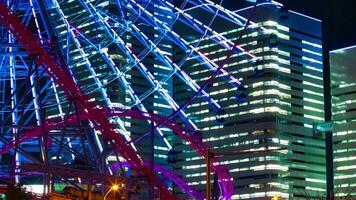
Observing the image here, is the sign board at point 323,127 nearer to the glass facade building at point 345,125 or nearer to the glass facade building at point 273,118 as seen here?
the glass facade building at point 273,118

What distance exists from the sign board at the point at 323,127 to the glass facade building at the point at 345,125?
7.26 feet

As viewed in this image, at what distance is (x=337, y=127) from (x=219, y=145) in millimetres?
19671

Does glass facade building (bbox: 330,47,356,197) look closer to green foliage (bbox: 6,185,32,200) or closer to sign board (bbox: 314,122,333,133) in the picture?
sign board (bbox: 314,122,333,133)

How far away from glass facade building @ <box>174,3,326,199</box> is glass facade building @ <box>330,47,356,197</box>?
2724 millimetres

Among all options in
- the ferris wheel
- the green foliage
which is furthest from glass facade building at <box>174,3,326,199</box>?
the green foliage

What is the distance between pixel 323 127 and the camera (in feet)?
411

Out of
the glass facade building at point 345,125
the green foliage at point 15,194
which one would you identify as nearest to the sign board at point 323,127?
the glass facade building at point 345,125

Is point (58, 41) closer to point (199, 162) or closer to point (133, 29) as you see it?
point (133, 29)

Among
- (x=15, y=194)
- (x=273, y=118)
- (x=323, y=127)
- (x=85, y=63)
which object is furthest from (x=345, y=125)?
(x=15, y=194)

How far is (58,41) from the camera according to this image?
43312 millimetres

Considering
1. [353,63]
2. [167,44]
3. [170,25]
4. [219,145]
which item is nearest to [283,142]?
[219,145]

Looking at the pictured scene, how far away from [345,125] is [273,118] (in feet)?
44.2

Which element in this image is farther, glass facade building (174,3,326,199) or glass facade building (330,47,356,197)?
glass facade building (330,47,356,197)

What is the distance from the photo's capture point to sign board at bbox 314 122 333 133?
12480cm
